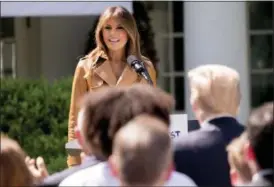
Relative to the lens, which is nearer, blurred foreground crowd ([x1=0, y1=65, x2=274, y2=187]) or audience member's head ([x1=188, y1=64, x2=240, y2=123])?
blurred foreground crowd ([x1=0, y1=65, x2=274, y2=187])

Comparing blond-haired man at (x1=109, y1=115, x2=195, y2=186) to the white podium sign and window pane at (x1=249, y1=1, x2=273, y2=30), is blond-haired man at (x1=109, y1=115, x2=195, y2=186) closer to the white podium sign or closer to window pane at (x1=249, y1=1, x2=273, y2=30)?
the white podium sign

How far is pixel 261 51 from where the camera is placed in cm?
1138

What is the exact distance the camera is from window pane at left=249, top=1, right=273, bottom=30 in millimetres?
11211

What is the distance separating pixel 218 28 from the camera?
879cm

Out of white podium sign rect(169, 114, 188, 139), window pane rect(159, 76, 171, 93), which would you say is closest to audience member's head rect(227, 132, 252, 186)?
white podium sign rect(169, 114, 188, 139)

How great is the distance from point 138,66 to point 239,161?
1.52m

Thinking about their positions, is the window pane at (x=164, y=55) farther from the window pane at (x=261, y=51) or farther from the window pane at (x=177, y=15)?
the window pane at (x=261, y=51)

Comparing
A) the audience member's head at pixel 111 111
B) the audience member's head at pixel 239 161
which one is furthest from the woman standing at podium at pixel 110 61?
the audience member's head at pixel 239 161

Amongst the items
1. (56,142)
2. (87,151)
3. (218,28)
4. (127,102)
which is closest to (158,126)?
(127,102)

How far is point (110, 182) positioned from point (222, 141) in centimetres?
57

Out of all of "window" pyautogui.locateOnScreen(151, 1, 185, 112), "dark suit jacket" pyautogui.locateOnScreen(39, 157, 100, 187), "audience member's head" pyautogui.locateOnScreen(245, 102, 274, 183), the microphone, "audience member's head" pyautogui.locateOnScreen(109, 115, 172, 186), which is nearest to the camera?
"audience member's head" pyautogui.locateOnScreen(109, 115, 172, 186)

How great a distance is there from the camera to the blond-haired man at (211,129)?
328cm

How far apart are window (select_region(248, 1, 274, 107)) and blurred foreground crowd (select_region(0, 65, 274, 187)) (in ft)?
26.3

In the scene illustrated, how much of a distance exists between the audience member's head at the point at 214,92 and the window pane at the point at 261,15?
26.2ft
